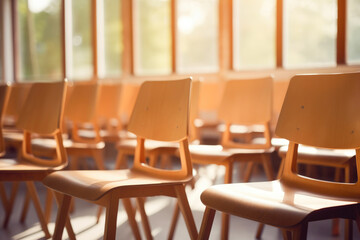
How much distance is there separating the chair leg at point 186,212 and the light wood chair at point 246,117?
560 millimetres

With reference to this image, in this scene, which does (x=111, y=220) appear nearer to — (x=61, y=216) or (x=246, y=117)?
(x=61, y=216)

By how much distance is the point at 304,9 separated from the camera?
5.20 metres

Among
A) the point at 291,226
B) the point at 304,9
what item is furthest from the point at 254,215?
the point at 304,9

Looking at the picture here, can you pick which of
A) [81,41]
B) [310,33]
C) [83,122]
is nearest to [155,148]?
[83,122]

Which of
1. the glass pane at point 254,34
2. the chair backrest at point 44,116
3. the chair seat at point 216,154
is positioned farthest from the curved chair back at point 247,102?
the glass pane at point 254,34

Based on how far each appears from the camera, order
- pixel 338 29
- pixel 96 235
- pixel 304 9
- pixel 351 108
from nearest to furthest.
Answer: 1. pixel 351 108
2. pixel 96 235
3. pixel 338 29
4. pixel 304 9

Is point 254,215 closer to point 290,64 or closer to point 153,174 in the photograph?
point 153,174

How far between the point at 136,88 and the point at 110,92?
1.42 feet

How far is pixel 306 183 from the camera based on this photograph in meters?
1.60

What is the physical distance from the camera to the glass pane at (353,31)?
4.73 metres

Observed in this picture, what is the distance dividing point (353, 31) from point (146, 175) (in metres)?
3.77

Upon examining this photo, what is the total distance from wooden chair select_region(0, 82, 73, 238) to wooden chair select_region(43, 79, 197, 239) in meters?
0.25

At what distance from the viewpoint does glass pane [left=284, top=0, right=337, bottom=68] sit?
16.3ft

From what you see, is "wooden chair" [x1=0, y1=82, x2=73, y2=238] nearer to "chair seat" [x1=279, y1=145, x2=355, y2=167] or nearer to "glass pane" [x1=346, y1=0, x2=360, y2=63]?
"chair seat" [x1=279, y1=145, x2=355, y2=167]
